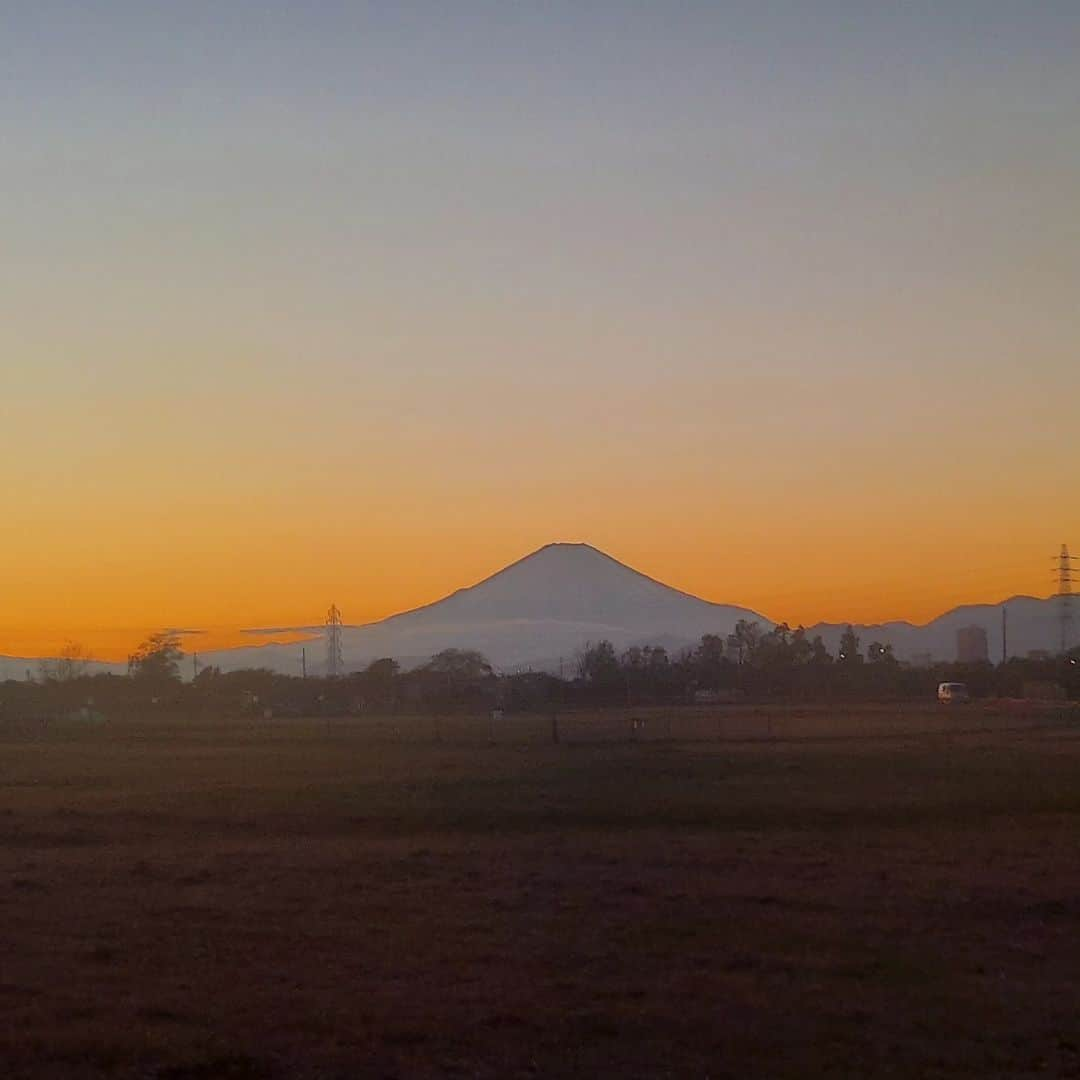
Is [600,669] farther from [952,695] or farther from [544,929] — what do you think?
[544,929]

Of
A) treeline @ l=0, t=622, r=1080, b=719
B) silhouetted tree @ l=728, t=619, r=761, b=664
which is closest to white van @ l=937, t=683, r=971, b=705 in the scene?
treeline @ l=0, t=622, r=1080, b=719

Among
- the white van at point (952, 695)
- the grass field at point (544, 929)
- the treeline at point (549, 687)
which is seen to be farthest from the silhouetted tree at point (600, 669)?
the grass field at point (544, 929)

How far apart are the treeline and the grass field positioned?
5542 centimetres

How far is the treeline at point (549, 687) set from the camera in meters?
97.1

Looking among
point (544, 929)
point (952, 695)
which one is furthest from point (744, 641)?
point (544, 929)

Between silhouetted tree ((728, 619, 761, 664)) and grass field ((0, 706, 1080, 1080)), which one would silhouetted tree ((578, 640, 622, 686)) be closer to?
silhouetted tree ((728, 619, 761, 664))

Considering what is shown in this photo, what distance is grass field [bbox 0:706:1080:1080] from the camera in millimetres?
10336

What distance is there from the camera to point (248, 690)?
119m

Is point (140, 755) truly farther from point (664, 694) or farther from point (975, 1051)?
point (664, 694)

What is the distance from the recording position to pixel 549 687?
332ft

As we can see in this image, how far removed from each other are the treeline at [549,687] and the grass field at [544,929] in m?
55.4

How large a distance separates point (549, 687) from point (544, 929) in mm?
86621

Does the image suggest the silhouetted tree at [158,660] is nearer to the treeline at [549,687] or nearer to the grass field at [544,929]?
the treeline at [549,687]

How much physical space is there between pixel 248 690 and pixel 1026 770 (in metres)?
89.1
